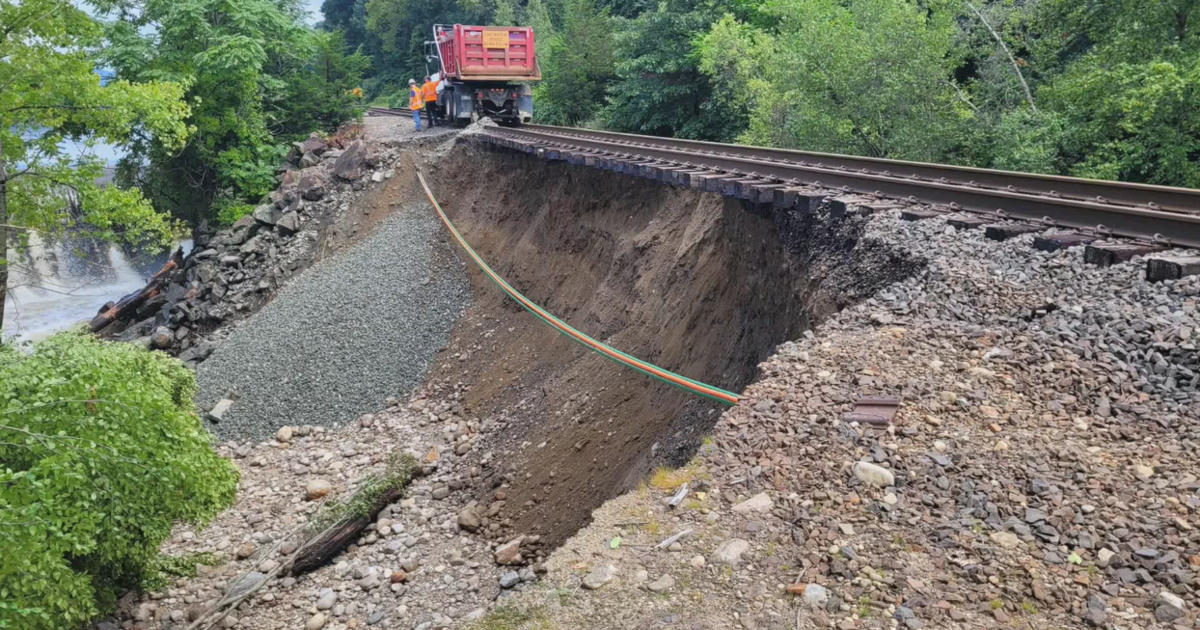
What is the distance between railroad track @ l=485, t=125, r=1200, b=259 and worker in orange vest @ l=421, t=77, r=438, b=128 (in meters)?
13.0

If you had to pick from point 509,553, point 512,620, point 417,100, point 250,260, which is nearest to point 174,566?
point 509,553

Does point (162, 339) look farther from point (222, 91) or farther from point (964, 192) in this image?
point (964, 192)

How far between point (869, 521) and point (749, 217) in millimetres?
5435

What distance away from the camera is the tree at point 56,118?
11.3 metres

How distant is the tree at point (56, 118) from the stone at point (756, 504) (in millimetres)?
11141

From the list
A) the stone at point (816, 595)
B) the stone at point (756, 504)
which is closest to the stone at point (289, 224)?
the stone at point (756, 504)

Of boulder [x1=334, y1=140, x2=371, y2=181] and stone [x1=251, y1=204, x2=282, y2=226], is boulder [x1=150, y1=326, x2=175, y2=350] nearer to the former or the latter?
stone [x1=251, y1=204, x2=282, y2=226]

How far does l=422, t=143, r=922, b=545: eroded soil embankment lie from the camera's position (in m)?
7.73

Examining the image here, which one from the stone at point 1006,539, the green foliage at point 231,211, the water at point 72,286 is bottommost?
the water at point 72,286

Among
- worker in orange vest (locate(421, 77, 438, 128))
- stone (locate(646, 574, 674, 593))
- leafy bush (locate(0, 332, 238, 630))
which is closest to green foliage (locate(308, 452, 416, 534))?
leafy bush (locate(0, 332, 238, 630))

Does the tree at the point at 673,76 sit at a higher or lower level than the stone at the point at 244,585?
higher

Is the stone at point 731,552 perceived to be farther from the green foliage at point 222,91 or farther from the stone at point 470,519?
the green foliage at point 222,91

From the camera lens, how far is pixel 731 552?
425 centimetres

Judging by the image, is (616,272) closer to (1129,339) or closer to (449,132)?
(1129,339)
